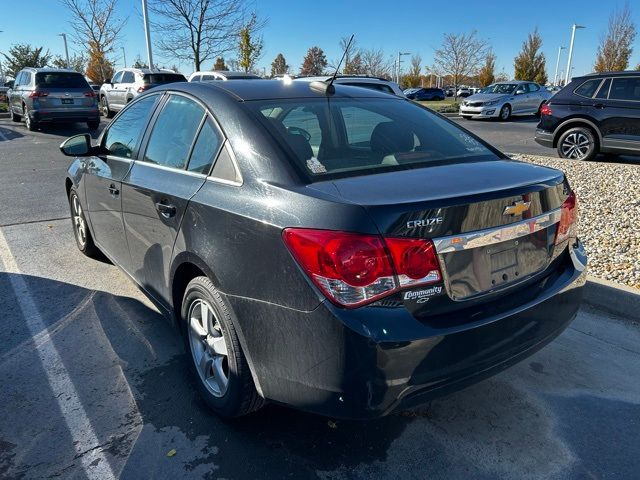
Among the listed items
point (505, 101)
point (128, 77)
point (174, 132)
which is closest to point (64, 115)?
point (128, 77)

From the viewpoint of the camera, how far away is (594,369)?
312 centimetres

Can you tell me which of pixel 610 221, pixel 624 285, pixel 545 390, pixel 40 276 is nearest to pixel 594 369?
pixel 545 390

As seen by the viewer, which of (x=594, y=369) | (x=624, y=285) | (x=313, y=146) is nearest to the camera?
(x=313, y=146)

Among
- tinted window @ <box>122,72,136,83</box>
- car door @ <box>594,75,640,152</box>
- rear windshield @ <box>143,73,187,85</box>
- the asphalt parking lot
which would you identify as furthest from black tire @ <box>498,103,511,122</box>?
the asphalt parking lot

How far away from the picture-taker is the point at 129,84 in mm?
17406

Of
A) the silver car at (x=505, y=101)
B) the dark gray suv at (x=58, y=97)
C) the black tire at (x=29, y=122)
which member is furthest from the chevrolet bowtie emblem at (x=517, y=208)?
the silver car at (x=505, y=101)

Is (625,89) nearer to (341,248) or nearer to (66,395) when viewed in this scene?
(341,248)

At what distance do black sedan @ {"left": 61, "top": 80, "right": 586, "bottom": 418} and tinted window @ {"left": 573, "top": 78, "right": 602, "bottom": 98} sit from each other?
812 centimetres

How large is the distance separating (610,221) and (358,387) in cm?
477

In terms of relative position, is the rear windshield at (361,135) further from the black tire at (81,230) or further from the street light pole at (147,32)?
the street light pole at (147,32)

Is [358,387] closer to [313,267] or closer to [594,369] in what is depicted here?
[313,267]

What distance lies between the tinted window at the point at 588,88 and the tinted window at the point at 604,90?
0.11 m

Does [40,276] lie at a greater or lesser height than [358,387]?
lesser

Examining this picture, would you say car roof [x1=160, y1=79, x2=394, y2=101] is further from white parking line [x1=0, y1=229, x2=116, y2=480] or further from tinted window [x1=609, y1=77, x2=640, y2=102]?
tinted window [x1=609, y1=77, x2=640, y2=102]
